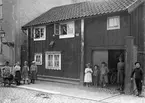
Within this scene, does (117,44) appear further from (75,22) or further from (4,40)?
(4,40)

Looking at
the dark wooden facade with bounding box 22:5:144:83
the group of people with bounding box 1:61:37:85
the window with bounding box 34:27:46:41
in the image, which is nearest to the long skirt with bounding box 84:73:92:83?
the dark wooden facade with bounding box 22:5:144:83

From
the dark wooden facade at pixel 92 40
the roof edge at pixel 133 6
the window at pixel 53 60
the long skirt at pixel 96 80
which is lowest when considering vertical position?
the long skirt at pixel 96 80

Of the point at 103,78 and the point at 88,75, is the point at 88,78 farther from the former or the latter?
the point at 103,78

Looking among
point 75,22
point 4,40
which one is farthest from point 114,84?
point 4,40

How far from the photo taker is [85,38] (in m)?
13.5

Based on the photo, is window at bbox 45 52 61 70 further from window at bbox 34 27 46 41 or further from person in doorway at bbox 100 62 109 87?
person in doorway at bbox 100 62 109 87

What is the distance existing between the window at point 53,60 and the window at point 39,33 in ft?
5.13

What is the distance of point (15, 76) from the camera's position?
1403cm

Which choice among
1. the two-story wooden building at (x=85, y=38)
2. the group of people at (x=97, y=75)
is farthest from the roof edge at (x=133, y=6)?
the group of people at (x=97, y=75)

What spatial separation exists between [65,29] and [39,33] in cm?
303

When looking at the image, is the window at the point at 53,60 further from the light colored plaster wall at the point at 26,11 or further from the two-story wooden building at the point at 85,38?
the light colored plaster wall at the point at 26,11

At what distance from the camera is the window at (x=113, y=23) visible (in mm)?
11852

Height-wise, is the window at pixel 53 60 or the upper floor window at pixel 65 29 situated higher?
the upper floor window at pixel 65 29

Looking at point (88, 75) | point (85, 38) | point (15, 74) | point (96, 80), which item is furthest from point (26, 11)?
point (96, 80)
